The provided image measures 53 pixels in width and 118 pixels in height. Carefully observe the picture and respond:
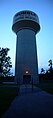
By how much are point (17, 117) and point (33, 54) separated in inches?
1998

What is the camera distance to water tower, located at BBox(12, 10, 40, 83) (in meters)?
54.7

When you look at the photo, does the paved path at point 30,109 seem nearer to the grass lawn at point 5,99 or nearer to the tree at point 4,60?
the grass lawn at point 5,99

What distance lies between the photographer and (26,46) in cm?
5609

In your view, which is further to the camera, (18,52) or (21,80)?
(18,52)

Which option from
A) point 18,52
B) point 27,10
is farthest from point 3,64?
point 27,10

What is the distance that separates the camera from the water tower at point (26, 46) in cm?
5469

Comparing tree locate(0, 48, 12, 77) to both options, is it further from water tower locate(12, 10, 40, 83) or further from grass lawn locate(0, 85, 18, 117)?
grass lawn locate(0, 85, 18, 117)

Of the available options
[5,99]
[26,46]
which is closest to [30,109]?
[5,99]

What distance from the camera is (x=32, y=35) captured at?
58812mm

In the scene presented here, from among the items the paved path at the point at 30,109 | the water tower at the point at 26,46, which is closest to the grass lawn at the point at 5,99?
the paved path at the point at 30,109

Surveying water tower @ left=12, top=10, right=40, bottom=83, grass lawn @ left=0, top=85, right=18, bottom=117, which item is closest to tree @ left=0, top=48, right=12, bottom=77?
water tower @ left=12, top=10, right=40, bottom=83

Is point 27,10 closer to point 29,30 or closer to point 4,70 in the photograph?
point 29,30

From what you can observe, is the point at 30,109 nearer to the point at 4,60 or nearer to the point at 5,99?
the point at 5,99

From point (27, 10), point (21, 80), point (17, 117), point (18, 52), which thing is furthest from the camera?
point (27, 10)
